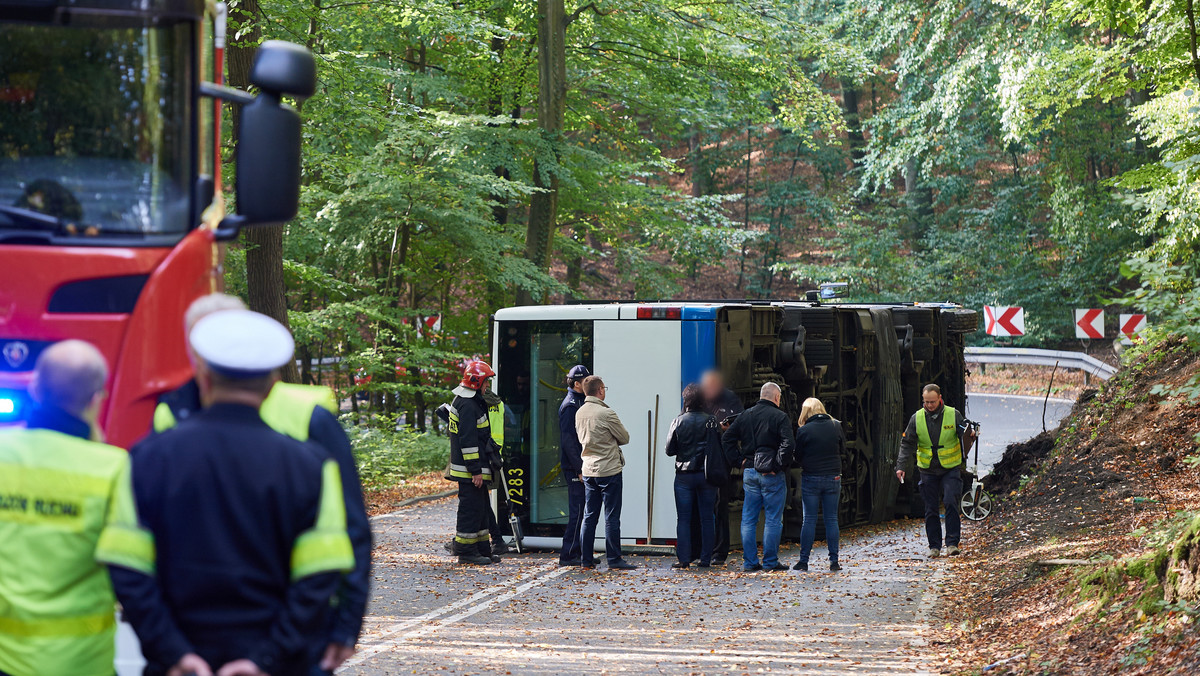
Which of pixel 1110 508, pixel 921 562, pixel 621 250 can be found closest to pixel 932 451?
pixel 921 562

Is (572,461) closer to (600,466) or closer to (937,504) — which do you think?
(600,466)

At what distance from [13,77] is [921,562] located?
10.1m

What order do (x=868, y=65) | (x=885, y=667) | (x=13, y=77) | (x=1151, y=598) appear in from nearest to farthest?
(x=13, y=77) < (x=1151, y=598) < (x=885, y=667) < (x=868, y=65)

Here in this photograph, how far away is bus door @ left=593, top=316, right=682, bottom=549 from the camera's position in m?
13.3

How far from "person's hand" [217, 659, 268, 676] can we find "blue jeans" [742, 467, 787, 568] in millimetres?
9549

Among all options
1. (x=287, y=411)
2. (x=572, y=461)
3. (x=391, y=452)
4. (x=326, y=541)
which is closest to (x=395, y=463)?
(x=391, y=452)

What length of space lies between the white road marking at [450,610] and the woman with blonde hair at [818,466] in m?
2.49

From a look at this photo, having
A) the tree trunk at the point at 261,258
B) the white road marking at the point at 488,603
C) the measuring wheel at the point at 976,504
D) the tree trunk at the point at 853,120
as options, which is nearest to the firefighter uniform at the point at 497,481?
the white road marking at the point at 488,603

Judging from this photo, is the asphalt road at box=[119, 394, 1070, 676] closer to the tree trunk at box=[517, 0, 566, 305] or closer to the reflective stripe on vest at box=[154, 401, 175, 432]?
the reflective stripe on vest at box=[154, 401, 175, 432]

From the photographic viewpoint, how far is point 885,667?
26.5ft

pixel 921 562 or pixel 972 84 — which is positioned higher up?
pixel 972 84

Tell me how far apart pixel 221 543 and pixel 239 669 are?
1.11 feet

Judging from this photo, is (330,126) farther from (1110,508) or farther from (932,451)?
(1110,508)

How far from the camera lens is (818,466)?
505 inches
